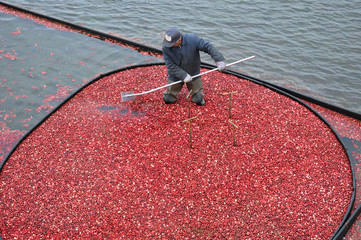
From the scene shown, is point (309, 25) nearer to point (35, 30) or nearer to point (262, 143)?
point (262, 143)

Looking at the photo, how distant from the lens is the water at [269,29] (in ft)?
28.7

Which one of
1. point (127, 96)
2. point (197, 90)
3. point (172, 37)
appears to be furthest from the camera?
point (127, 96)

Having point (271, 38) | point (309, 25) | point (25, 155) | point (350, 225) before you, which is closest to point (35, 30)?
point (25, 155)

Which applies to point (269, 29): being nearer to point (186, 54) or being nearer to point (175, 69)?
point (186, 54)

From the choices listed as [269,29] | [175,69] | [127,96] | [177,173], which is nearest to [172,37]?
[175,69]

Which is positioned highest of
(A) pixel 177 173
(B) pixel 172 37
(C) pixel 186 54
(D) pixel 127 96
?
(B) pixel 172 37

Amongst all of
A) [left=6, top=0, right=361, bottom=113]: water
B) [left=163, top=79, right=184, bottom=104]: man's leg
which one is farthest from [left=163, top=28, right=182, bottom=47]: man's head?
[left=6, top=0, right=361, bottom=113]: water

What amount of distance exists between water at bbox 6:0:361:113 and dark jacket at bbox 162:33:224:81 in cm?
317

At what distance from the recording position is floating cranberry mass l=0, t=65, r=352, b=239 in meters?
4.56

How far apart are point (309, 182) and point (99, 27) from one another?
8.81 m

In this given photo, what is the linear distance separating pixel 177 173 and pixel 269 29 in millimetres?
7466

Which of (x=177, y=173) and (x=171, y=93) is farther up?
(x=171, y=93)

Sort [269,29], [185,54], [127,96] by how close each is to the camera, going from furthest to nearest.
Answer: [269,29], [127,96], [185,54]

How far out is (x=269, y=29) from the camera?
10.8 meters
